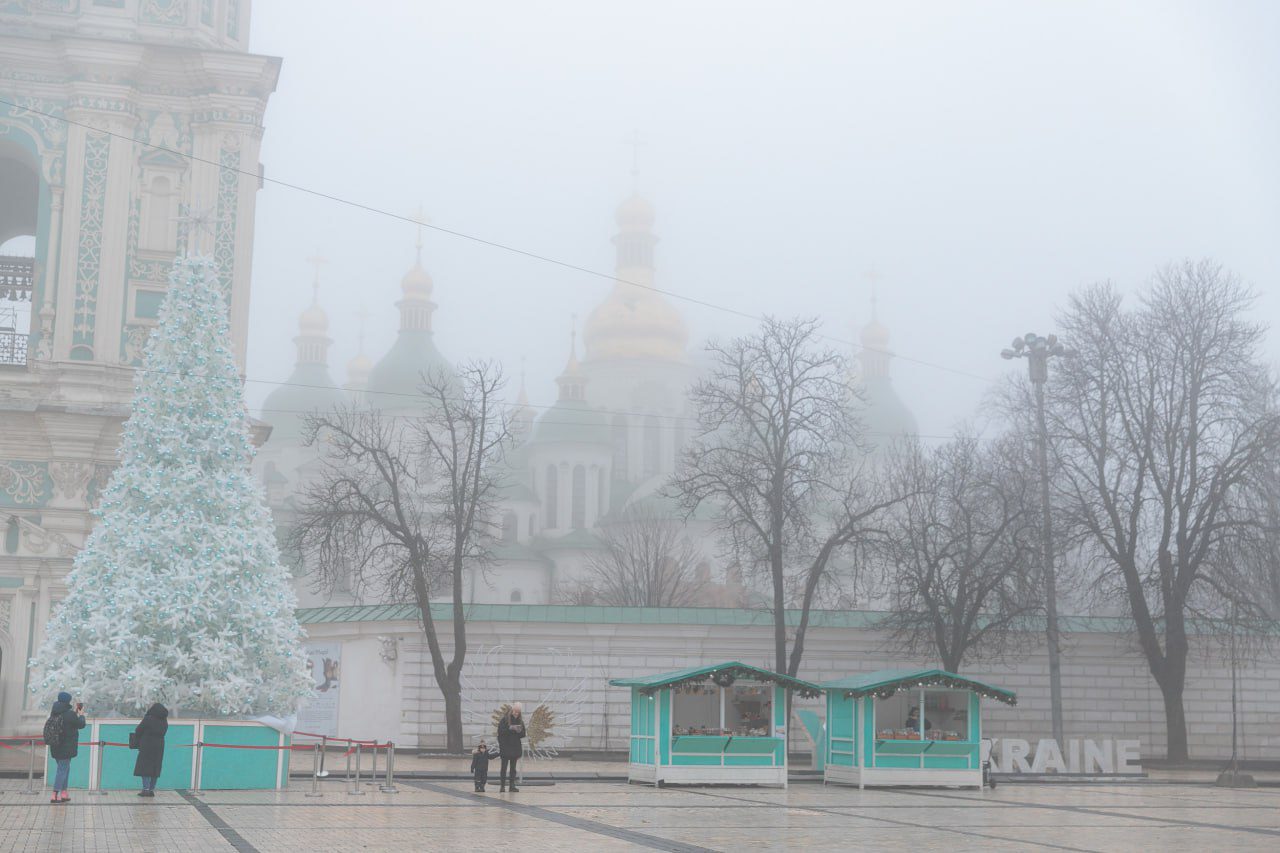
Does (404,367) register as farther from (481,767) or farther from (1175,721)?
(481,767)

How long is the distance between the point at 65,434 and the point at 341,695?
28.2 ft

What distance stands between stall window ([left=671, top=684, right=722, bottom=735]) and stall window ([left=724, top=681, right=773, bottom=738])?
187mm

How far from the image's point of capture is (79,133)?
38.0 metres

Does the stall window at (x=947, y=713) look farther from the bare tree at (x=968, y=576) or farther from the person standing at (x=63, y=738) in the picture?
the person standing at (x=63, y=738)

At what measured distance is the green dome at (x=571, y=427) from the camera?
333 feet

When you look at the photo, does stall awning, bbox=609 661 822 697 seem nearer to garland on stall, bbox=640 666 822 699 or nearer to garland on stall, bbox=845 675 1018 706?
garland on stall, bbox=640 666 822 699

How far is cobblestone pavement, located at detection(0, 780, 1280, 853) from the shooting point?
15.3m

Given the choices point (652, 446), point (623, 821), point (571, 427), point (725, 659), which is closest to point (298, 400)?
point (571, 427)

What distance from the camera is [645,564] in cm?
7081

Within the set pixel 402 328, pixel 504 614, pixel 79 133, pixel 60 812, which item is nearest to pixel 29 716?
pixel 504 614

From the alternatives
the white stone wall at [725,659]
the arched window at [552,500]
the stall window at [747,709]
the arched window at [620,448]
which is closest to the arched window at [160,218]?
the white stone wall at [725,659]

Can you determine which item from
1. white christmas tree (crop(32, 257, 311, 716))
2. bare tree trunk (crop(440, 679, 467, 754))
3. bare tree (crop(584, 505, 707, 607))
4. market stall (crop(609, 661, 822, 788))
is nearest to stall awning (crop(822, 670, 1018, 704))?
market stall (crop(609, 661, 822, 788))

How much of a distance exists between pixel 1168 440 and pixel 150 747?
2544 cm

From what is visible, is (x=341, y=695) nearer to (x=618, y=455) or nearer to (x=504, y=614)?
(x=504, y=614)
